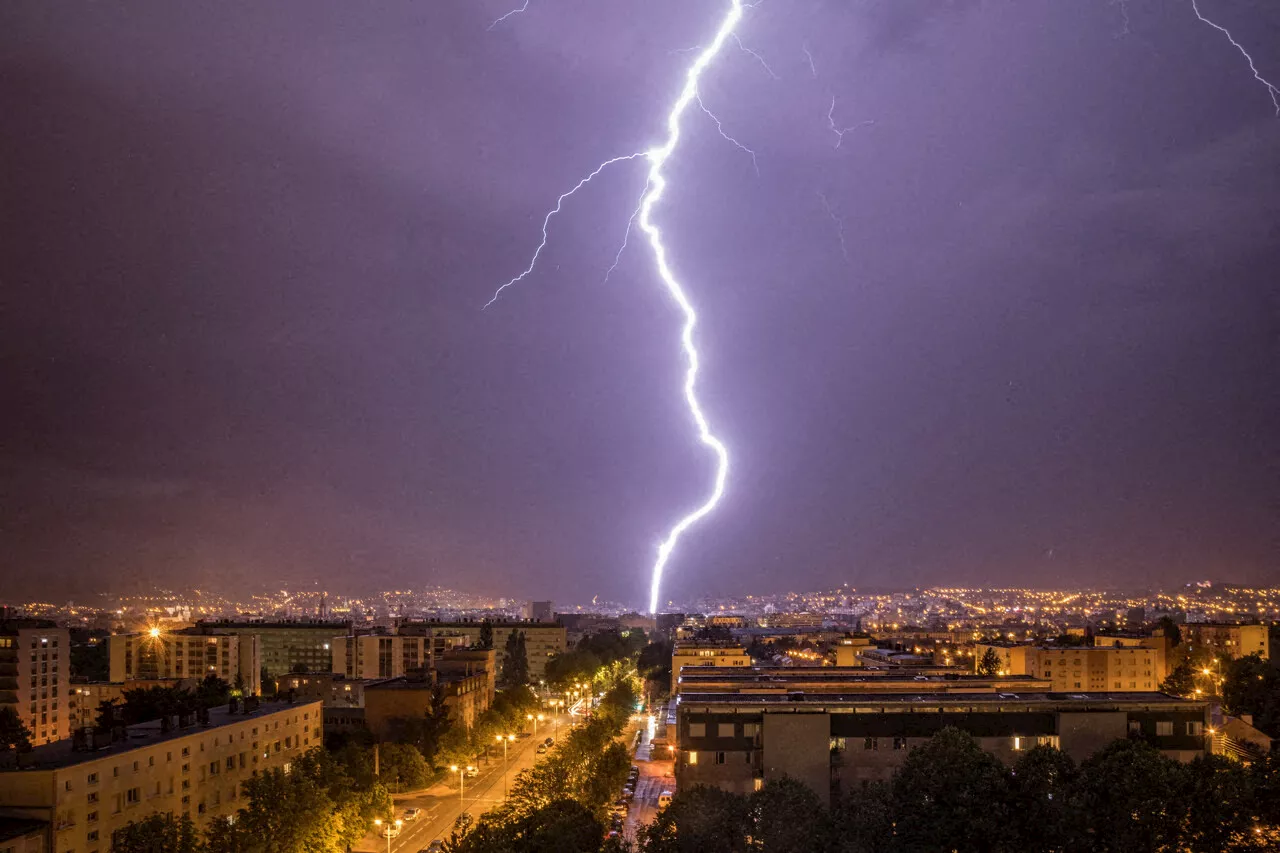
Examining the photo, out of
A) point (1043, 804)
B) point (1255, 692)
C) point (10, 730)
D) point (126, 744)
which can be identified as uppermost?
point (126, 744)

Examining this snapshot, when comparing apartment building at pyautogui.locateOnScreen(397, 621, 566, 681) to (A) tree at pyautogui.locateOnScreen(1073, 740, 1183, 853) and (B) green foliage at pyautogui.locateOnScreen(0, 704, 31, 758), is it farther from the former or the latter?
(A) tree at pyautogui.locateOnScreen(1073, 740, 1183, 853)

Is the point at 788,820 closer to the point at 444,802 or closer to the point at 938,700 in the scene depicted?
the point at 938,700

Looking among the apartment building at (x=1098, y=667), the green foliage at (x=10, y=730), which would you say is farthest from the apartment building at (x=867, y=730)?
the apartment building at (x=1098, y=667)

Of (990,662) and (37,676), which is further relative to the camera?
(990,662)

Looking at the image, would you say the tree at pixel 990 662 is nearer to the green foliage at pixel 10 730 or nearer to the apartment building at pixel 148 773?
the apartment building at pixel 148 773

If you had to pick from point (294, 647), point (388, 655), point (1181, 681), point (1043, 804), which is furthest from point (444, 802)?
point (294, 647)

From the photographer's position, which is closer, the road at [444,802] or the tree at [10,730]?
the road at [444,802]

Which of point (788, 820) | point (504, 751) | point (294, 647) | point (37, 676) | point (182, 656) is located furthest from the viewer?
point (294, 647)
